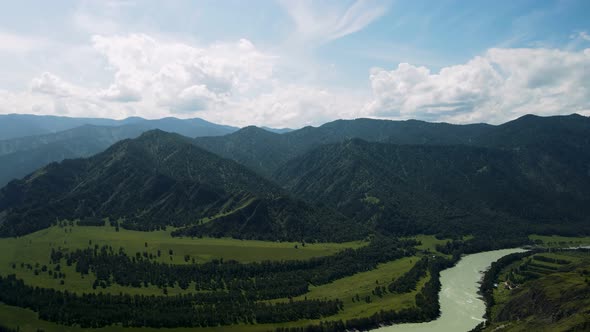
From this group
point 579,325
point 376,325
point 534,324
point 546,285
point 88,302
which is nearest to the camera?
point 579,325

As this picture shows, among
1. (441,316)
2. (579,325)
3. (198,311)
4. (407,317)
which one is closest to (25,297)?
(198,311)

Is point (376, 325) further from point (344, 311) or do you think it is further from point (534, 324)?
point (534, 324)

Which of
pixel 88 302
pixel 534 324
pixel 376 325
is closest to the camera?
pixel 534 324

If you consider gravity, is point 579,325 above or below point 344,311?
above

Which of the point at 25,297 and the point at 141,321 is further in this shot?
the point at 25,297

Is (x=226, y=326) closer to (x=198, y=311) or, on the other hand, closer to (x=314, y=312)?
(x=198, y=311)

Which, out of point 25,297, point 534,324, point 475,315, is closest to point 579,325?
point 534,324

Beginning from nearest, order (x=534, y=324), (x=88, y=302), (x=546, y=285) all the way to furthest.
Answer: (x=534, y=324)
(x=546, y=285)
(x=88, y=302)

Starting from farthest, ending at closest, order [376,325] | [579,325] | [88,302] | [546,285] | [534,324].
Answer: [88,302] < [376,325] < [546,285] < [534,324] < [579,325]

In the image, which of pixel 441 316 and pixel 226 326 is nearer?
pixel 226 326
